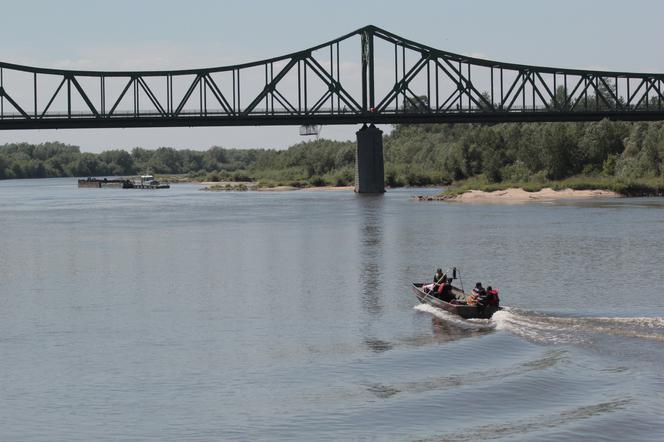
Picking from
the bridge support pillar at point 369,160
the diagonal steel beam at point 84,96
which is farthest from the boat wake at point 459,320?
the bridge support pillar at point 369,160

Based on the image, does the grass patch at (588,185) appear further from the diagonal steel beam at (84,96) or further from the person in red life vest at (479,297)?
the person in red life vest at (479,297)

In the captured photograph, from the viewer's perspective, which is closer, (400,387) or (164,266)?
(400,387)

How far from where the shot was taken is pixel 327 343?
3884 centimetres

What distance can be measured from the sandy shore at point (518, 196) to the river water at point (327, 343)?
6604 centimetres

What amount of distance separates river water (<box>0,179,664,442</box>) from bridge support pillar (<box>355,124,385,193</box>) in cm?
9309

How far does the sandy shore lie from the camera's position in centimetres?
14362

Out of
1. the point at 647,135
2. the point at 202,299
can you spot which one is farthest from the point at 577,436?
the point at 647,135

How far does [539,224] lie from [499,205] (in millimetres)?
38941

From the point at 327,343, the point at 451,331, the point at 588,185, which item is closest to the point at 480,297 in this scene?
the point at 451,331

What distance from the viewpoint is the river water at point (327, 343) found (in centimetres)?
2839

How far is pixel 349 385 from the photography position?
32.0 metres

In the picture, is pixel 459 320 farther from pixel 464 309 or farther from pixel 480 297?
pixel 480 297

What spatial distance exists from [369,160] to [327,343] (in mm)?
135685

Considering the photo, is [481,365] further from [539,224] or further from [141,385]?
[539,224]
